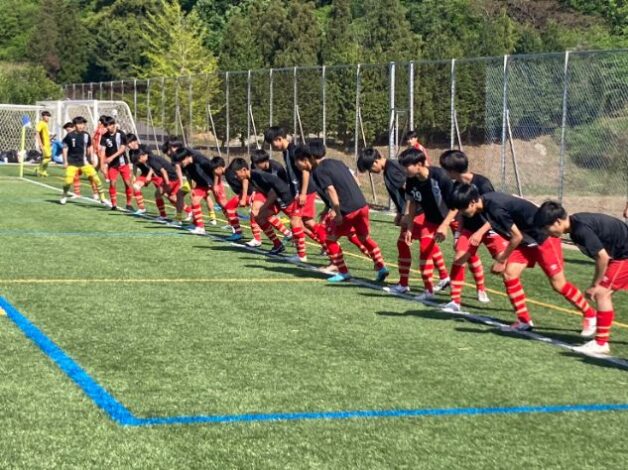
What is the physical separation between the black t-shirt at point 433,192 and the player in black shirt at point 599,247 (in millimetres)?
2932

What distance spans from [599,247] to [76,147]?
17562mm

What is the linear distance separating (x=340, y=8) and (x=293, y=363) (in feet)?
196

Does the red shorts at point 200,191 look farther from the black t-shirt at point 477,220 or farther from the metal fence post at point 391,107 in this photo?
the black t-shirt at point 477,220

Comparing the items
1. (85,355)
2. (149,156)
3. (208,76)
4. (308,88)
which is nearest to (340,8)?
(208,76)

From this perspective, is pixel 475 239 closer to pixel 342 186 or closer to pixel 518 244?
pixel 518 244

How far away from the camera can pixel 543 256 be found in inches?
423

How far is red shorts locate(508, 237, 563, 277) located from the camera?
10.8 meters

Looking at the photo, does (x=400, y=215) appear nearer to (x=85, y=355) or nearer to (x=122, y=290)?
(x=122, y=290)

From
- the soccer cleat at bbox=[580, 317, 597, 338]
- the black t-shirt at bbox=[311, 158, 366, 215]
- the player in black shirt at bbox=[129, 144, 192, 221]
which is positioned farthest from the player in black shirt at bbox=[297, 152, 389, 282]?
the player in black shirt at bbox=[129, 144, 192, 221]

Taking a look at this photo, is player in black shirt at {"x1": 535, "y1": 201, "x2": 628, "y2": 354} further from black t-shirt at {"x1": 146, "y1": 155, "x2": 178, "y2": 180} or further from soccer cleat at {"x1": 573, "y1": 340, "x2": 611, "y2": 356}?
black t-shirt at {"x1": 146, "y1": 155, "x2": 178, "y2": 180}

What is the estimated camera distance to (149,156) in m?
22.0

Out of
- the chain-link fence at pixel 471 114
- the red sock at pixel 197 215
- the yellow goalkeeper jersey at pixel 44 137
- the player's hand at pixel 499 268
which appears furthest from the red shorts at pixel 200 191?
the yellow goalkeeper jersey at pixel 44 137

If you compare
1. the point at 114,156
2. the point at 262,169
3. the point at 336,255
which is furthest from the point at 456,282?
the point at 114,156

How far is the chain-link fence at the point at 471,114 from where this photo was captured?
74.3ft
